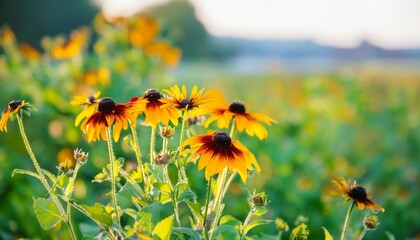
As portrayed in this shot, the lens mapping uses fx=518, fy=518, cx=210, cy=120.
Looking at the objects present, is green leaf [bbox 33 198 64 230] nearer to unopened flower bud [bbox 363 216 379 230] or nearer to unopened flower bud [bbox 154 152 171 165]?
unopened flower bud [bbox 154 152 171 165]

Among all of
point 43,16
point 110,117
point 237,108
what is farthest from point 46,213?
point 43,16

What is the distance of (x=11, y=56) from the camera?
384 cm

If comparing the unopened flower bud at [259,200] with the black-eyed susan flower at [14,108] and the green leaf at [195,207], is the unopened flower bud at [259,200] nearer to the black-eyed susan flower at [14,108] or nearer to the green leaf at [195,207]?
the green leaf at [195,207]

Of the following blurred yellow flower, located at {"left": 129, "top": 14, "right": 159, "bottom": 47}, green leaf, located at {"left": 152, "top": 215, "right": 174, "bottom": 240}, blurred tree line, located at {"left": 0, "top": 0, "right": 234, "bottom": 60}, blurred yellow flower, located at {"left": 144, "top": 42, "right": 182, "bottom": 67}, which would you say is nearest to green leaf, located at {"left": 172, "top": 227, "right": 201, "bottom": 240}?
green leaf, located at {"left": 152, "top": 215, "right": 174, "bottom": 240}

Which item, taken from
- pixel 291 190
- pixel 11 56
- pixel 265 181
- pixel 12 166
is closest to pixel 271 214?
pixel 291 190

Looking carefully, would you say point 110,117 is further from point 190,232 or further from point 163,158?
point 190,232

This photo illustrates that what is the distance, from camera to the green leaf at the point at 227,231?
1.07 meters

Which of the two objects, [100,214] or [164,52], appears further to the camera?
[164,52]

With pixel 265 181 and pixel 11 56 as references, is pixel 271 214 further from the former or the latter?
pixel 11 56

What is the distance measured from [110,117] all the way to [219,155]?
0.76ft

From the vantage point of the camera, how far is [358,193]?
3.90 feet

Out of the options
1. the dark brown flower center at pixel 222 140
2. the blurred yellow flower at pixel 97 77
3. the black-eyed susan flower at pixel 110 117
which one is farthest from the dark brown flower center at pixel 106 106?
the blurred yellow flower at pixel 97 77

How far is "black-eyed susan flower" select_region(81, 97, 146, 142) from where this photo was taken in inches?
40.4

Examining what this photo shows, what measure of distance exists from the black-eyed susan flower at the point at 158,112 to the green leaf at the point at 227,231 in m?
0.24
